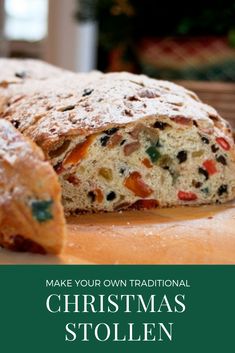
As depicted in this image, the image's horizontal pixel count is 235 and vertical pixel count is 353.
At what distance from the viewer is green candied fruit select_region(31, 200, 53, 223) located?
1.34m

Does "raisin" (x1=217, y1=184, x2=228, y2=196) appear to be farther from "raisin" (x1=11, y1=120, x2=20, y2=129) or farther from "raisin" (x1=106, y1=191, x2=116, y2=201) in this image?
"raisin" (x1=11, y1=120, x2=20, y2=129)

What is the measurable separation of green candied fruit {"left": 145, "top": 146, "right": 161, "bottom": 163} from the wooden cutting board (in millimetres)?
151

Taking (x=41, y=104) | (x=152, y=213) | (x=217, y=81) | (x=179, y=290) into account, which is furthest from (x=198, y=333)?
(x=217, y=81)

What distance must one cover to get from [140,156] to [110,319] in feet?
2.38

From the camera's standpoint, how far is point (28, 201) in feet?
4.44

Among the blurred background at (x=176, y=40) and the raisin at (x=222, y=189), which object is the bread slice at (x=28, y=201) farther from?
the blurred background at (x=176, y=40)

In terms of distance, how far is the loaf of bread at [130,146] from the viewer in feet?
5.85

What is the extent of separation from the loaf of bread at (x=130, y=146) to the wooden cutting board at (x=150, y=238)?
6cm

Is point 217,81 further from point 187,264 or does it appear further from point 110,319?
point 110,319

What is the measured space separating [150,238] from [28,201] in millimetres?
384

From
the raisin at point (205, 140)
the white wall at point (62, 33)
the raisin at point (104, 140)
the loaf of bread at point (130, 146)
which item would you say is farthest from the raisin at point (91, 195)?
the white wall at point (62, 33)

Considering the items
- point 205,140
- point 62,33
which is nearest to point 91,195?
point 205,140

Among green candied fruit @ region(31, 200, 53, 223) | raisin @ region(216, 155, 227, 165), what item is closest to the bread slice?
green candied fruit @ region(31, 200, 53, 223)

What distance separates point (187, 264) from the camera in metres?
1.42
